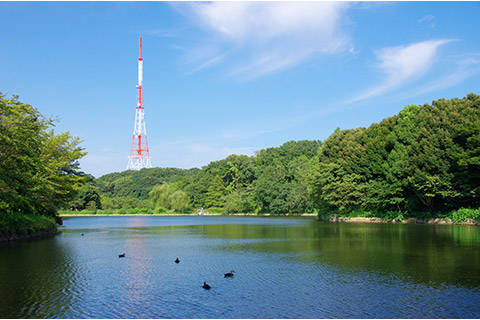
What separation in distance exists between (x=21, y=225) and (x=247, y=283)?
1987 centimetres

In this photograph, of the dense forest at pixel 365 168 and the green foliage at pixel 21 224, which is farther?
the dense forest at pixel 365 168

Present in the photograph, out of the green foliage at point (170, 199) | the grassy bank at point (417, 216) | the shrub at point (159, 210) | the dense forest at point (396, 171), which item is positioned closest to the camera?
the dense forest at point (396, 171)

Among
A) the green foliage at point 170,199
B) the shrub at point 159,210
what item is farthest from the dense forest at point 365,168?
the shrub at point 159,210

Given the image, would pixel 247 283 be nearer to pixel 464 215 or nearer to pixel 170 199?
pixel 464 215

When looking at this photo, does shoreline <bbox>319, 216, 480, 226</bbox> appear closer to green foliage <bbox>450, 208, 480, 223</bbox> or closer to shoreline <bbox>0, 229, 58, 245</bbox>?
green foliage <bbox>450, 208, 480, 223</bbox>

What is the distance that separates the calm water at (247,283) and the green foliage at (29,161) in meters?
4.63

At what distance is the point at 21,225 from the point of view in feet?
85.7

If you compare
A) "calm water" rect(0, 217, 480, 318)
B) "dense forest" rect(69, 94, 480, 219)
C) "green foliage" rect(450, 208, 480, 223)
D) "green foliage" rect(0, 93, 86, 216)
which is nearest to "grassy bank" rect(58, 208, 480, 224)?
"green foliage" rect(450, 208, 480, 223)

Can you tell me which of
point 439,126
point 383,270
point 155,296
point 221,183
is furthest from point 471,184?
point 221,183

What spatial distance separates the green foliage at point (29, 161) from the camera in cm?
2219

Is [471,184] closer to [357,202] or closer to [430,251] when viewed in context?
[357,202]

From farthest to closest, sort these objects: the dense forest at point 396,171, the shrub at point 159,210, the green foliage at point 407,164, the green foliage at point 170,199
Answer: the shrub at point 159,210 < the green foliage at point 170,199 < the dense forest at point 396,171 < the green foliage at point 407,164

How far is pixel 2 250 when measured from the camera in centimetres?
2053

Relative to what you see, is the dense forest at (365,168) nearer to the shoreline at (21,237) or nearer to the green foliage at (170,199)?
the shoreline at (21,237)
